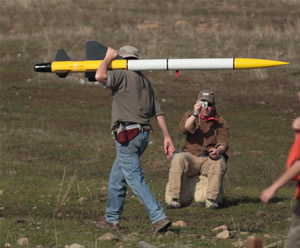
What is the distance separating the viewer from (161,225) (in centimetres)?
870

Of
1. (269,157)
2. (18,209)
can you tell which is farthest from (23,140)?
(18,209)

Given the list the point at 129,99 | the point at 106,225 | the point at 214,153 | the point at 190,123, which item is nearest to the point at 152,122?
the point at 214,153

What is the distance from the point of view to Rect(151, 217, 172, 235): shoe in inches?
342

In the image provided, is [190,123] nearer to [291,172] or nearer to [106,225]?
[106,225]

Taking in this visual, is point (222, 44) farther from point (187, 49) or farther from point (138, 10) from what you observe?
point (138, 10)

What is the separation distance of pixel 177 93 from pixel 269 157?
26.3 feet

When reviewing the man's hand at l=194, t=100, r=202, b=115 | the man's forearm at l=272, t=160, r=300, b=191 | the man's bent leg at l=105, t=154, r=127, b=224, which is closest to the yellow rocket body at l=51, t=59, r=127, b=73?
the man's bent leg at l=105, t=154, r=127, b=224

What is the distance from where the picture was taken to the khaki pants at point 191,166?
11156 mm

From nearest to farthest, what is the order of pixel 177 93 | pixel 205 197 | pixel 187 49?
1. pixel 205 197
2. pixel 177 93
3. pixel 187 49

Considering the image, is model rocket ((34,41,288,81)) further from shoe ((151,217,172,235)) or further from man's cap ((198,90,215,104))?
shoe ((151,217,172,235))

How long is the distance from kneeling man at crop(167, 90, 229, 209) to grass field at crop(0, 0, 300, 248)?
0.33 m

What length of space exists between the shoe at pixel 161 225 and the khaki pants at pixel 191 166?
7.98 ft

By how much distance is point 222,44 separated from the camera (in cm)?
2967

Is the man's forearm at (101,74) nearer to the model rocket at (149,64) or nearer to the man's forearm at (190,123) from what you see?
the model rocket at (149,64)
